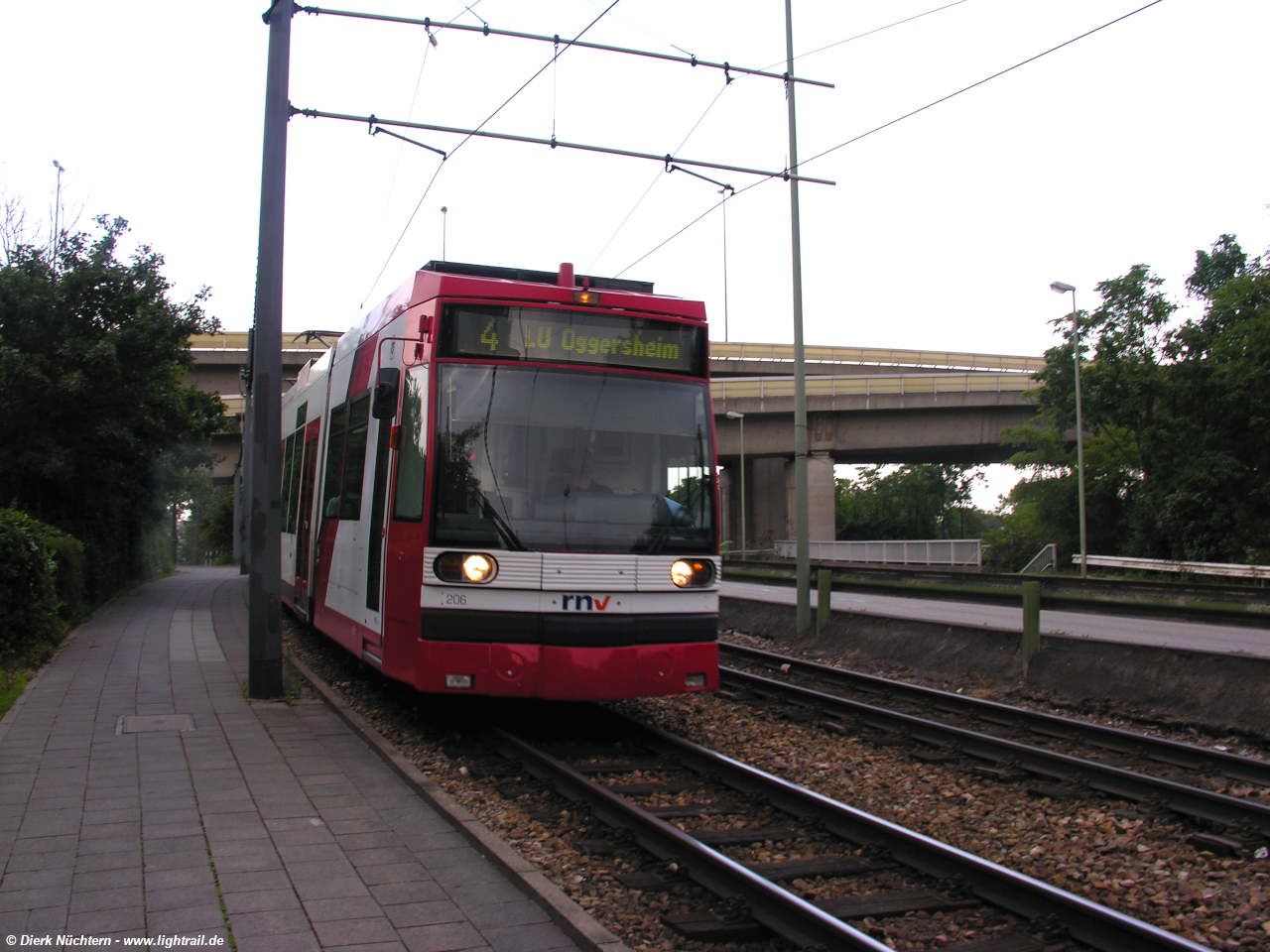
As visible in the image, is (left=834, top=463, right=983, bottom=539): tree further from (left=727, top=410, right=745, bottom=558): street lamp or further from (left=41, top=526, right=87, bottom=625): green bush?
(left=41, top=526, right=87, bottom=625): green bush

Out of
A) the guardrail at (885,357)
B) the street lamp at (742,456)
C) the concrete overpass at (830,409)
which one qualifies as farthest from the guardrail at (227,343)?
the guardrail at (885,357)

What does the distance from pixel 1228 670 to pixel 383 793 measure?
23.1ft

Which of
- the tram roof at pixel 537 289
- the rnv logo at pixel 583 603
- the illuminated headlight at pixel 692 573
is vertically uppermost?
the tram roof at pixel 537 289

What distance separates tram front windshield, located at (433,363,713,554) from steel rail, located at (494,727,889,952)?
5.37 ft

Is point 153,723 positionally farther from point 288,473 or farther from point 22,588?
point 288,473

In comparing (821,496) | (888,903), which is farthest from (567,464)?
(821,496)

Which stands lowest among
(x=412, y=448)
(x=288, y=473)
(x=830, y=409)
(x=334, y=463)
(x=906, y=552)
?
(x=906, y=552)

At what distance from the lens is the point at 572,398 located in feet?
24.7

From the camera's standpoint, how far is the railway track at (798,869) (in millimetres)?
4211

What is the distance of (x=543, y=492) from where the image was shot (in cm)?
728

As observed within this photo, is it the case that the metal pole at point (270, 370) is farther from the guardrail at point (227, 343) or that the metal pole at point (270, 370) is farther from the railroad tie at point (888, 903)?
Result: the guardrail at point (227, 343)

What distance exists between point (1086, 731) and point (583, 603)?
4144 mm

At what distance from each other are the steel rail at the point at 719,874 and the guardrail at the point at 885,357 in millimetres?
41294

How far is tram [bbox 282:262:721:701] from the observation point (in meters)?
7.12
